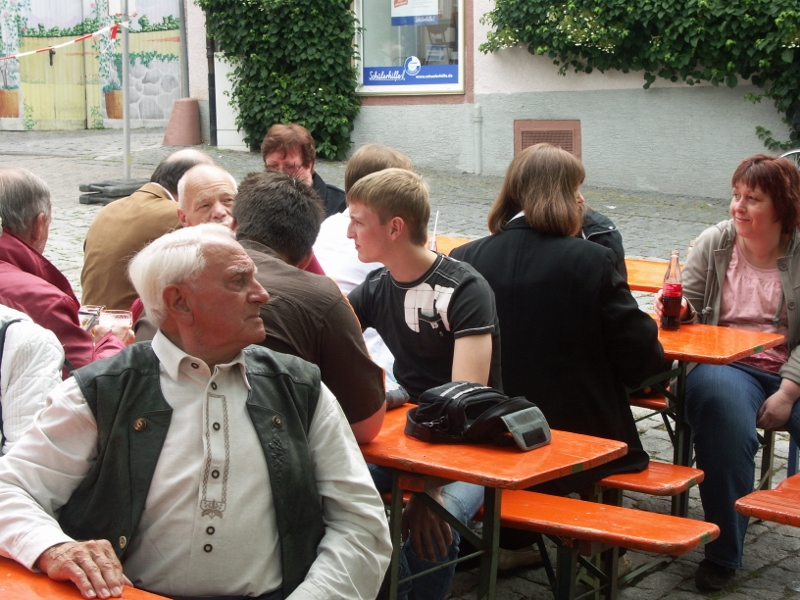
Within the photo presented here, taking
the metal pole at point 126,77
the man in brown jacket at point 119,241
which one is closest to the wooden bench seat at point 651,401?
the man in brown jacket at point 119,241

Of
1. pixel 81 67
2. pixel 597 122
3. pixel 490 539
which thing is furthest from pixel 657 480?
pixel 81 67

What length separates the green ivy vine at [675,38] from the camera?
37.9ft

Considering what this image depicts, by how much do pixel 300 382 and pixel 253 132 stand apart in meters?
13.1

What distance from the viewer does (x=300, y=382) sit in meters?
2.44

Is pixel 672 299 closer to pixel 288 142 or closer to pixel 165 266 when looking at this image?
pixel 165 266

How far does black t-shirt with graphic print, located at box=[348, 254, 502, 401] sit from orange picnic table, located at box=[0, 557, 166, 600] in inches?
63.2

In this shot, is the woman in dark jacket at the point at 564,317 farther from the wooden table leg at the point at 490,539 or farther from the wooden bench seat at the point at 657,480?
the wooden table leg at the point at 490,539

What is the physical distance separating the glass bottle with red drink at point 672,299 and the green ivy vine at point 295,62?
10519 millimetres

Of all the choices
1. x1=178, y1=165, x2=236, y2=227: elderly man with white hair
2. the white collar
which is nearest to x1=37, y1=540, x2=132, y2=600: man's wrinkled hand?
the white collar

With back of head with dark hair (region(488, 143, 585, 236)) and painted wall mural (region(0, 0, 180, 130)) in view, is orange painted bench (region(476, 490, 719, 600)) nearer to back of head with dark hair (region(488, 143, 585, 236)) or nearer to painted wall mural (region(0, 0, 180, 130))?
back of head with dark hair (region(488, 143, 585, 236))

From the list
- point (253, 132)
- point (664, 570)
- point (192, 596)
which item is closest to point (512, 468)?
point (192, 596)

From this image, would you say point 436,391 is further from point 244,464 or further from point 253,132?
point 253,132

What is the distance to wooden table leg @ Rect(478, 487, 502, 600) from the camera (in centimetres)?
308

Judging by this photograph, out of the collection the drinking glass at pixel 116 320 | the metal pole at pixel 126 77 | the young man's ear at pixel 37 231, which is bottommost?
the drinking glass at pixel 116 320
